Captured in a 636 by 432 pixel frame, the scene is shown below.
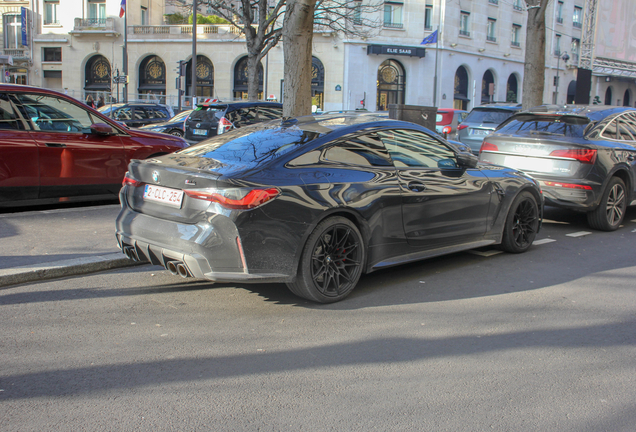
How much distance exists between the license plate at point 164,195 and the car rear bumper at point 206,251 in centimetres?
15

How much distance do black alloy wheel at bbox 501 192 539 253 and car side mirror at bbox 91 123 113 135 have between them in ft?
17.8

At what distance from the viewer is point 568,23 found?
181ft

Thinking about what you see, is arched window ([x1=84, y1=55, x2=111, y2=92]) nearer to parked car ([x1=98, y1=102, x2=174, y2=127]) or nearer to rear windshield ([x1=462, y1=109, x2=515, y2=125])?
parked car ([x1=98, y1=102, x2=174, y2=127])

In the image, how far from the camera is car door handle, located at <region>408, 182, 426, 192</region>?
521 cm

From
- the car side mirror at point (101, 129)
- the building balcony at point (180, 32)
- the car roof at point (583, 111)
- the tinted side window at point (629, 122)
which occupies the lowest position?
the car side mirror at point (101, 129)

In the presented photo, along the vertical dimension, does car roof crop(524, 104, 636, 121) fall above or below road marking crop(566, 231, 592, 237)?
above

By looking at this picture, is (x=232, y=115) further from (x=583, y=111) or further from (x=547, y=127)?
(x=583, y=111)

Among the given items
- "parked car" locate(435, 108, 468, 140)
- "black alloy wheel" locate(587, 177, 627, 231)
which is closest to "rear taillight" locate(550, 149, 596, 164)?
"black alloy wheel" locate(587, 177, 627, 231)

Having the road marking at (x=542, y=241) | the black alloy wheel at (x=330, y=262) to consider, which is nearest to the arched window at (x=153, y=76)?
the road marking at (x=542, y=241)

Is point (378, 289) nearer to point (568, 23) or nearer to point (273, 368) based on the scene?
point (273, 368)

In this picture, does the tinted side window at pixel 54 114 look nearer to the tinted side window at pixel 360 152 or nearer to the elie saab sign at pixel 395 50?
the tinted side window at pixel 360 152

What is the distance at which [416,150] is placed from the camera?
5.50 metres

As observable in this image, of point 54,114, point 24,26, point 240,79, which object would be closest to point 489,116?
point 54,114

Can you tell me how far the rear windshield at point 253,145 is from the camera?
4.55 m
